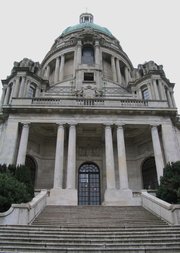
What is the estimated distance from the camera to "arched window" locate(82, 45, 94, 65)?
117ft

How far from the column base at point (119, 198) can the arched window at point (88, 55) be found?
22.7 metres

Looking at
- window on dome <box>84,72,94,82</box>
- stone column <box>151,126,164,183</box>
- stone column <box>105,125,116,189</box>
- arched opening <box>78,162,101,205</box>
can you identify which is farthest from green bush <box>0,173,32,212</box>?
window on dome <box>84,72,94,82</box>

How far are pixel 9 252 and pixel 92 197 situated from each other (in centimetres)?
1507

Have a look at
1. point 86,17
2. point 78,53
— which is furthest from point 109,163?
point 86,17

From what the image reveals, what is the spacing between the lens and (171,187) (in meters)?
13.3

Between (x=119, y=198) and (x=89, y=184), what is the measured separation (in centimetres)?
536

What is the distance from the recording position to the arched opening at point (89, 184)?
2106 centimetres

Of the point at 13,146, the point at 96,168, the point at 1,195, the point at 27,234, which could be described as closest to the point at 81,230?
the point at 27,234

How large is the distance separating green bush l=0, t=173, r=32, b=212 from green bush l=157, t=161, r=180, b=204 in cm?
745

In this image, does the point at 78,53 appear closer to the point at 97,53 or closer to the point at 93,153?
the point at 97,53

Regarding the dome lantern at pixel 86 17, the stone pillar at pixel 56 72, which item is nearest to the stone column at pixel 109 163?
the stone pillar at pixel 56 72

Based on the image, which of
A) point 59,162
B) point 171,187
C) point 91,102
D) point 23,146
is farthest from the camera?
point 91,102

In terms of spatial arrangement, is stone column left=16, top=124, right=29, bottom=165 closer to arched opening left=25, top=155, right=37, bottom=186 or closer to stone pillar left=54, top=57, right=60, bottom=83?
arched opening left=25, top=155, right=37, bottom=186

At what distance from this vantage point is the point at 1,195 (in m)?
11.5
